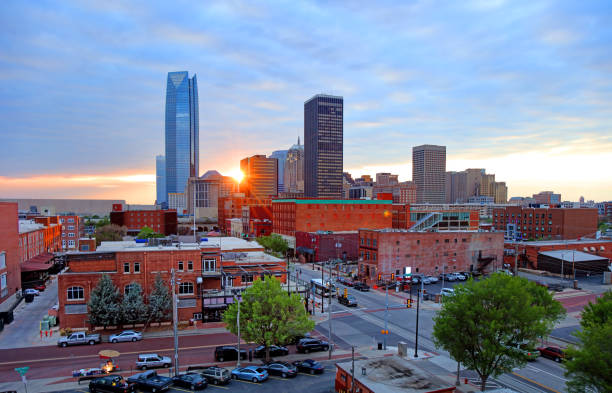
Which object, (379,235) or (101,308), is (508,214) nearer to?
(379,235)

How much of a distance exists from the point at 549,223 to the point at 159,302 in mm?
129263

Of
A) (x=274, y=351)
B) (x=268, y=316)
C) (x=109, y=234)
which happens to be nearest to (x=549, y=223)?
(x=274, y=351)

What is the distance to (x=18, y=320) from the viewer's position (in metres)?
48.5

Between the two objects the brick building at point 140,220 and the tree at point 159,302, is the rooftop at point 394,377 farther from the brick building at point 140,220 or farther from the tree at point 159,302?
the brick building at point 140,220

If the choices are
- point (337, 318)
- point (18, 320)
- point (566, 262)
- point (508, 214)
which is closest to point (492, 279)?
point (337, 318)

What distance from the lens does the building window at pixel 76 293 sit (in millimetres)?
43062

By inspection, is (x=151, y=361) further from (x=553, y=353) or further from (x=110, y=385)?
(x=553, y=353)

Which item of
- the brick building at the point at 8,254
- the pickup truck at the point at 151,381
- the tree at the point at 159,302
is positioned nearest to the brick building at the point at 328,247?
the tree at the point at 159,302

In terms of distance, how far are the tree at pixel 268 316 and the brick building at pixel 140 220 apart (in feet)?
471

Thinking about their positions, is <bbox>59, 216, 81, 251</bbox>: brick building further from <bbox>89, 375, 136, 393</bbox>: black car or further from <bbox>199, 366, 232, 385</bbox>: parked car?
<bbox>199, 366, 232, 385</bbox>: parked car

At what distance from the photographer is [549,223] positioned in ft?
408

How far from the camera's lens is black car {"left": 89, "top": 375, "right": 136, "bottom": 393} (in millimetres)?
27641

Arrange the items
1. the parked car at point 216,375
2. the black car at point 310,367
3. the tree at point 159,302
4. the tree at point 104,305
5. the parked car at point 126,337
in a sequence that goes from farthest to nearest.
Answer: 1. the tree at point 159,302
2. the tree at point 104,305
3. the parked car at point 126,337
4. the black car at point 310,367
5. the parked car at point 216,375

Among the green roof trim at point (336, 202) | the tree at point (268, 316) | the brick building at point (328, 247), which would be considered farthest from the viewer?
the green roof trim at point (336, 202)
